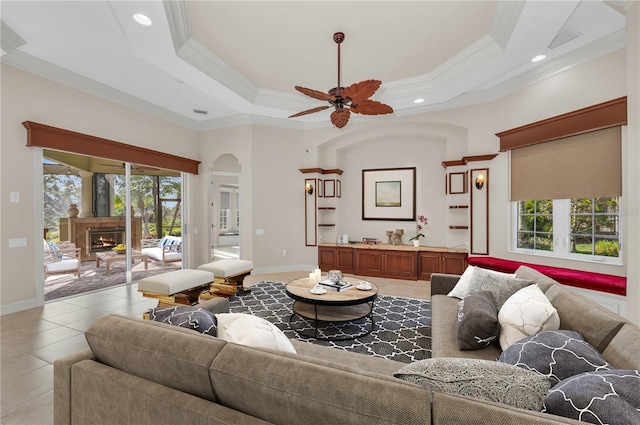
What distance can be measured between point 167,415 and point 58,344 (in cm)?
283

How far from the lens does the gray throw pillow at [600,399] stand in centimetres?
83

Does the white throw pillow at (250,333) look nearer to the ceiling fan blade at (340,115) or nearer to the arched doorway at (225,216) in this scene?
the ceiling fan blade at (340,115)

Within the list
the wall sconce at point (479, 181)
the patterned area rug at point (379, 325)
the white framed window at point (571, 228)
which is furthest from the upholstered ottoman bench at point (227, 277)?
the white framed window at point (571, 228)

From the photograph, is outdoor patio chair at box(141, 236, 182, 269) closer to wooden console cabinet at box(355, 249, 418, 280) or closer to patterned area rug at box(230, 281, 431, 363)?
patterned area rug at box(230, 281, 431, 363)

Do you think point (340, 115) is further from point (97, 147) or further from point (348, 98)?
point (97, 147)

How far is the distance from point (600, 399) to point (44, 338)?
4.46 m

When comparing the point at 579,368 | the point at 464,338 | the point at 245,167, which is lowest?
the point at 464,338

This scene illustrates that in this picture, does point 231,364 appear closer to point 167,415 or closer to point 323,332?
point 167,415

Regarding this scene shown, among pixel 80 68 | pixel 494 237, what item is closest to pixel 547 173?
pixel 494 237

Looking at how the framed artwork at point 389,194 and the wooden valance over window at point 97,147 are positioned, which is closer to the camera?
the wooden valance over window at point 97,147

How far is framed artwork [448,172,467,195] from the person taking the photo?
548cm

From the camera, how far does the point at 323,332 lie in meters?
3.28

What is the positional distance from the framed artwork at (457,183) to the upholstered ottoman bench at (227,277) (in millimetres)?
4095

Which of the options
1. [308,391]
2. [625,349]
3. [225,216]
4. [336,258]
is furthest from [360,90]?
[225,216]
